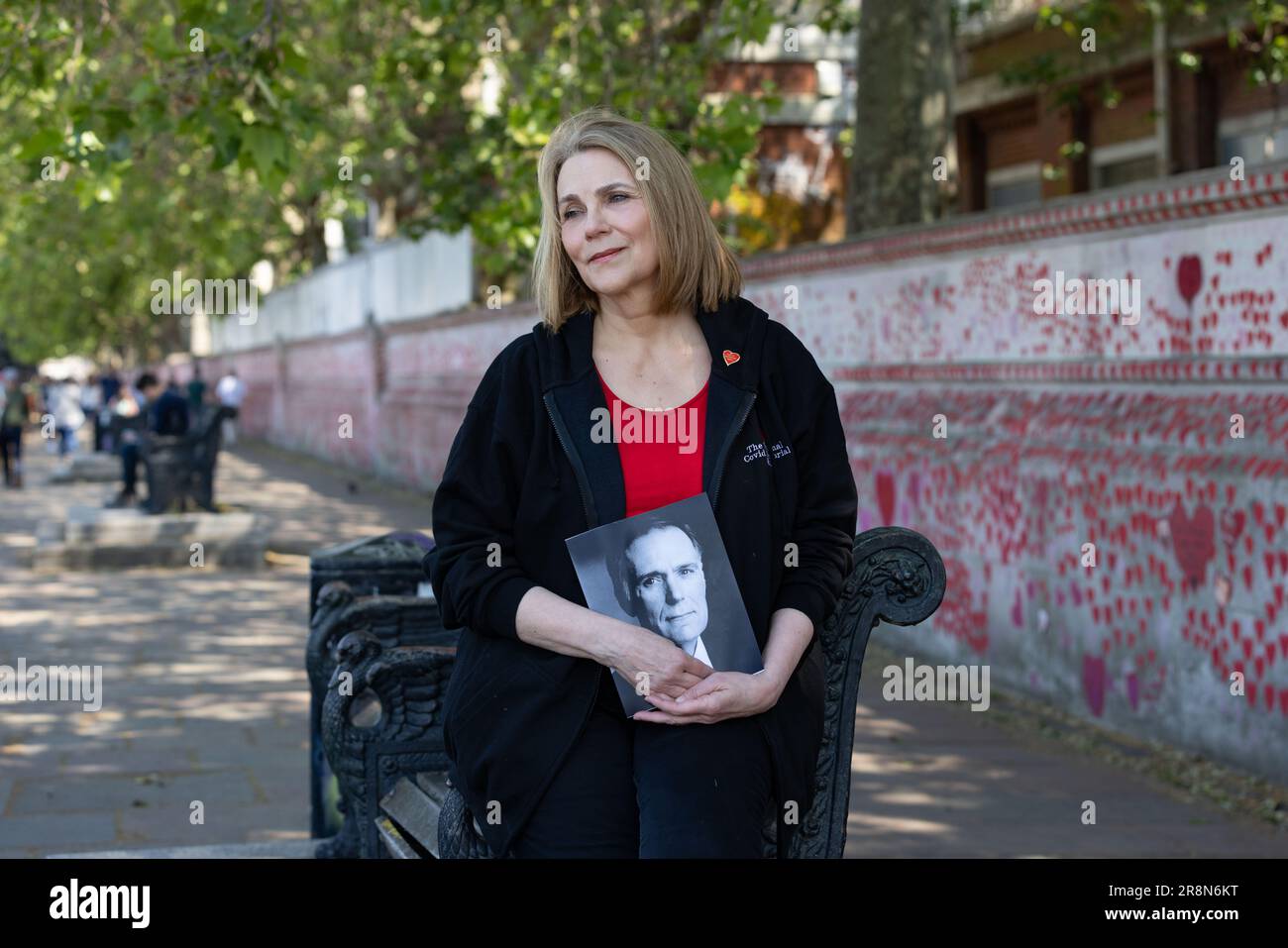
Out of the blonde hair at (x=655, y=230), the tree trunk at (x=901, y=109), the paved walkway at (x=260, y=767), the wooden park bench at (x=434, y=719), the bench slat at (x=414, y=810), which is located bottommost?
the paved walkway at (x=260, y=767)

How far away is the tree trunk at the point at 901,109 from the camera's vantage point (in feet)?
40.8

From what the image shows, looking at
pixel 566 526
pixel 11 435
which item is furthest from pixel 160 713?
pixel 11 435

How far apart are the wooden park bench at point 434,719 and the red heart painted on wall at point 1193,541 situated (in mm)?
3520

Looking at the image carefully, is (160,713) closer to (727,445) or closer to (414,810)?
(414,810)

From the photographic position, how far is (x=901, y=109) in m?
12.5

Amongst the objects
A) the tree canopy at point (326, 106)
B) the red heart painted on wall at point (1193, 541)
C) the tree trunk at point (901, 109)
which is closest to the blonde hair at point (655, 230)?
the tree canopy at point (326, 106)

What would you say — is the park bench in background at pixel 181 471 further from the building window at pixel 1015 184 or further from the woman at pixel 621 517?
the woman at pixel 621 517

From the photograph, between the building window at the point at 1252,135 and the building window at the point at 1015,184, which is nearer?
the building window at the point at 1252,135

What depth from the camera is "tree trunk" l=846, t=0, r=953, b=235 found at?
12.4 meters

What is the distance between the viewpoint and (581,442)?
329cm

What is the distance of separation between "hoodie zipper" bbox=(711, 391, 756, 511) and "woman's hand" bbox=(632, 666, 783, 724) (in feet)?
Result: 0.97

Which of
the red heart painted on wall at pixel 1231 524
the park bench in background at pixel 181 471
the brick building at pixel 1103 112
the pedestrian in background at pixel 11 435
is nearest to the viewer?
the red heart painted on wall at pixel 1231 524

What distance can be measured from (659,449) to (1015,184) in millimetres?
23682
